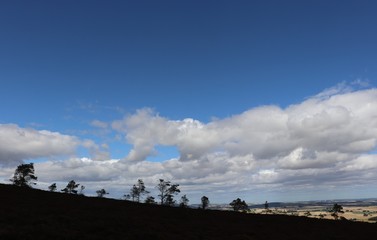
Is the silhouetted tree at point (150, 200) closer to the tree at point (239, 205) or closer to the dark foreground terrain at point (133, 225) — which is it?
the tree at point (239, 205)

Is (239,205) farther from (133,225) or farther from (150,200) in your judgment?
(133,225)

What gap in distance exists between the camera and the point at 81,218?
39.7 m

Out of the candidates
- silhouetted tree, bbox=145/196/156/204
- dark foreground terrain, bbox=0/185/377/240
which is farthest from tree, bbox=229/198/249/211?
dark foreground terrain, bbox=0/185/377/240

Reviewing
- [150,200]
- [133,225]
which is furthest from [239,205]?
[133,225]

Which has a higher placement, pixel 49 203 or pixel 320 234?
pixel 49 203

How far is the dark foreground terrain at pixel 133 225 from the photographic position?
105ft

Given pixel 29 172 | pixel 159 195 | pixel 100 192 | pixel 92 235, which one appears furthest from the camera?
pixel 100 192

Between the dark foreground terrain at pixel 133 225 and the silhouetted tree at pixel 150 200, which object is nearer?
the dark foreground terrain at pixel 133 225

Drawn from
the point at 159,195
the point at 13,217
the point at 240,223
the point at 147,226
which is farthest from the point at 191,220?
the point at 159,195

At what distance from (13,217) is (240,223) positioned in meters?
33.2

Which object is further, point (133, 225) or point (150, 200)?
point (150, 200)

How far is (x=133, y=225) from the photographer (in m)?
39.8

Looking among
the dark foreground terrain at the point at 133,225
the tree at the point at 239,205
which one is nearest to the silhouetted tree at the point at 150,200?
the tree at the point at 239,205

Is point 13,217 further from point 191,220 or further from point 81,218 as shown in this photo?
point 191,220
